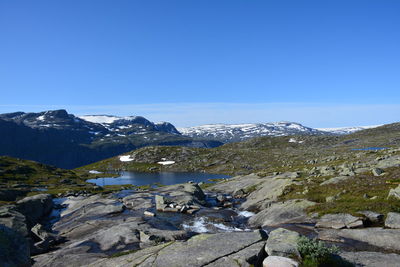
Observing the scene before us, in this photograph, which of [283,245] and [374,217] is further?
[374,217]

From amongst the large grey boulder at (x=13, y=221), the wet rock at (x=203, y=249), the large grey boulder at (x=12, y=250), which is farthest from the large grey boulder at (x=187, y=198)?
the large grey boulder at (x=12, y=250)

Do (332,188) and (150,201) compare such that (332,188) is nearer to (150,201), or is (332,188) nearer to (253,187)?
(253,187)

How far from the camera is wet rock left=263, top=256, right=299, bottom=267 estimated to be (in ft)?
46.9

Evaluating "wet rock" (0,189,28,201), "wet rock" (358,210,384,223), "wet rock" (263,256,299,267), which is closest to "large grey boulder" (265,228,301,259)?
"wet rock" (263,256,299,267)

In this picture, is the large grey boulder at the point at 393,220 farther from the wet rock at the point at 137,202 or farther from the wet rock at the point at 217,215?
the wet rock at the point at 137,202

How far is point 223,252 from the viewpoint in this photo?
16844 mm

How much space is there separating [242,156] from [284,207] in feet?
474

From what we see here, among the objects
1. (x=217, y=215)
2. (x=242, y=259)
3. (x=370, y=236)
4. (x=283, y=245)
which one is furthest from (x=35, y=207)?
(x=370, y=236)

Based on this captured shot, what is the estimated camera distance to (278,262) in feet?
48.3

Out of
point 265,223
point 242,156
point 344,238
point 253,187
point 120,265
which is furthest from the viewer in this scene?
point 242,156

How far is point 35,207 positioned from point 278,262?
53.7 metres

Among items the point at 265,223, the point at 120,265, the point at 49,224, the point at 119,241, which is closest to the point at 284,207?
the point at 265,223

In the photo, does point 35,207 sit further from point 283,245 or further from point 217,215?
point 283,245

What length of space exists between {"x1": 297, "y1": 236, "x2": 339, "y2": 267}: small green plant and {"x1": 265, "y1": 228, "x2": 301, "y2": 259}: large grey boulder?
1.34ft
